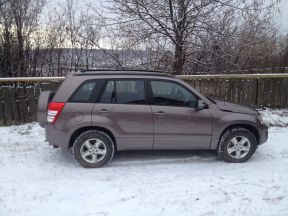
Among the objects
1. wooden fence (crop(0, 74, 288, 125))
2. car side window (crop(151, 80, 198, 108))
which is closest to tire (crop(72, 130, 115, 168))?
car side window (crop(151, 80, 198, 108))

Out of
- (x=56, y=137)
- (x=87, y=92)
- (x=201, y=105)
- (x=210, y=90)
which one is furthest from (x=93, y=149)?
(x=210, y=90)

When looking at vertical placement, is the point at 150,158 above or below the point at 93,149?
below

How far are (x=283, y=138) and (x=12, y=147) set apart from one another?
6127mm

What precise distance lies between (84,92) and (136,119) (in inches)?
39.9

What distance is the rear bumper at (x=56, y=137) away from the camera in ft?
17.0

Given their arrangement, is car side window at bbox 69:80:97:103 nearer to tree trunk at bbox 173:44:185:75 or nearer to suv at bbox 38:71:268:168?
suv at bbox 38:71:268:168

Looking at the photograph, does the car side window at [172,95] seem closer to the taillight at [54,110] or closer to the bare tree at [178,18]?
the taillight at [54,110]

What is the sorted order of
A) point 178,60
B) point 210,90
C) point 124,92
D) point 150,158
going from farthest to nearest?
1. point 178,60
2. point 210,90
3. point 150,158
4. point 124,92

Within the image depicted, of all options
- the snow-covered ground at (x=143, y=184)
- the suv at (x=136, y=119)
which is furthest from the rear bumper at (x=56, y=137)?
the snow-covered ground at (x=143, y=184)

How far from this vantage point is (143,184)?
4.66m

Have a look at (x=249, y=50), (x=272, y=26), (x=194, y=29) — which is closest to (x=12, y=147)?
(x=194, y=29)

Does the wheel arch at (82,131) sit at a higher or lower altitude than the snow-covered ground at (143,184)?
higher

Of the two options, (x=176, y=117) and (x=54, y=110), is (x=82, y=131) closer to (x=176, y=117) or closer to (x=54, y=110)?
(x=54, y=110)

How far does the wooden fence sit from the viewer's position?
26.9 ft
